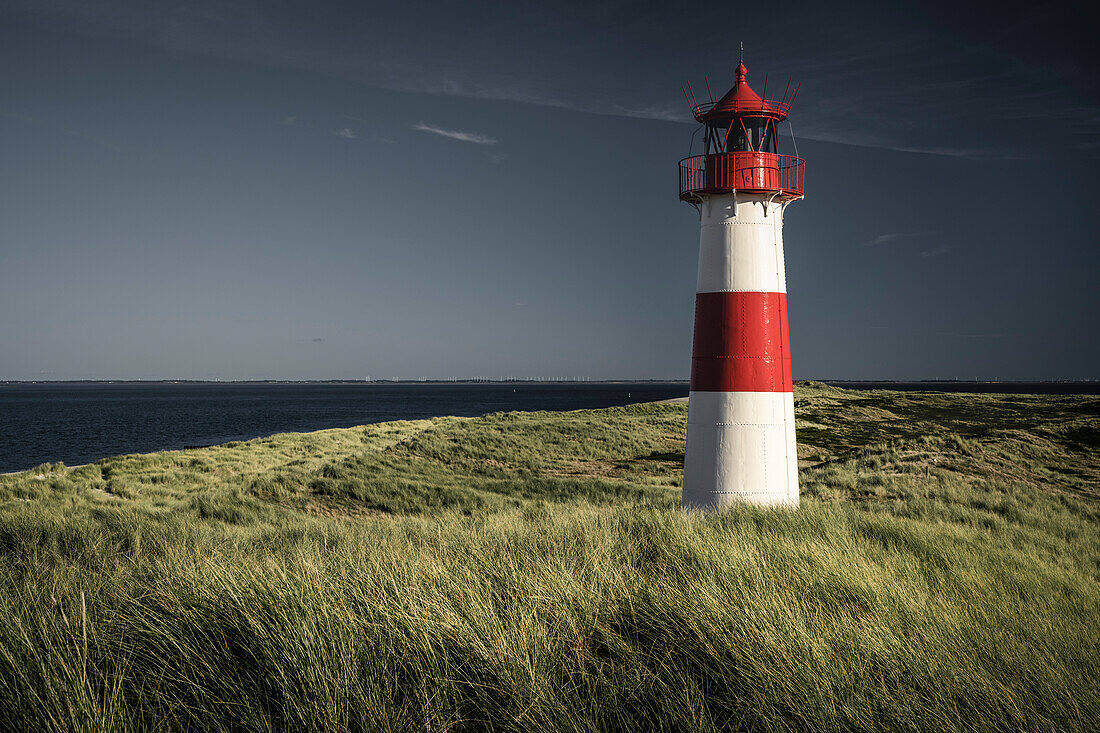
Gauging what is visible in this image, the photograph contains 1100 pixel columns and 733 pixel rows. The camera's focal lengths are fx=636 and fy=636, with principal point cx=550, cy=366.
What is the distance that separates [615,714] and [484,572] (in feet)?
6.33

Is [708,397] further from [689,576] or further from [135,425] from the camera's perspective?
[135,425]

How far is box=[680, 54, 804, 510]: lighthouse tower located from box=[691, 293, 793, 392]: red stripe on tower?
0.01m

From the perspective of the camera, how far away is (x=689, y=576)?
4.82m

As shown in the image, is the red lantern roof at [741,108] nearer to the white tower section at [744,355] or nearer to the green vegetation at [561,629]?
the white tower section at [744,355]

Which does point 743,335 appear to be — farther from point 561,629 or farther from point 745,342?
point 561,629

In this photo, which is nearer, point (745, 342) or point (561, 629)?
point (561, 629)

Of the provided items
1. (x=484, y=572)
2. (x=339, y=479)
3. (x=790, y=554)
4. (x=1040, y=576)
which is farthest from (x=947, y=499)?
(x=339, y=479)

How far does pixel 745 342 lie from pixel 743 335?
0.33 ft

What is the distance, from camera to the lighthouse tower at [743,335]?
350 inches

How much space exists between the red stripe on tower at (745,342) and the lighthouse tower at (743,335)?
0.01 m

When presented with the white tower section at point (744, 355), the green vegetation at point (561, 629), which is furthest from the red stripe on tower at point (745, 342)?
the green vegetation at point (561, 629)

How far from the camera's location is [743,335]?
29.2 ft

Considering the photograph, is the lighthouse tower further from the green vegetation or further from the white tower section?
the green vegetation

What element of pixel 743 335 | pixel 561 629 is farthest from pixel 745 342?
pixel 561 629
